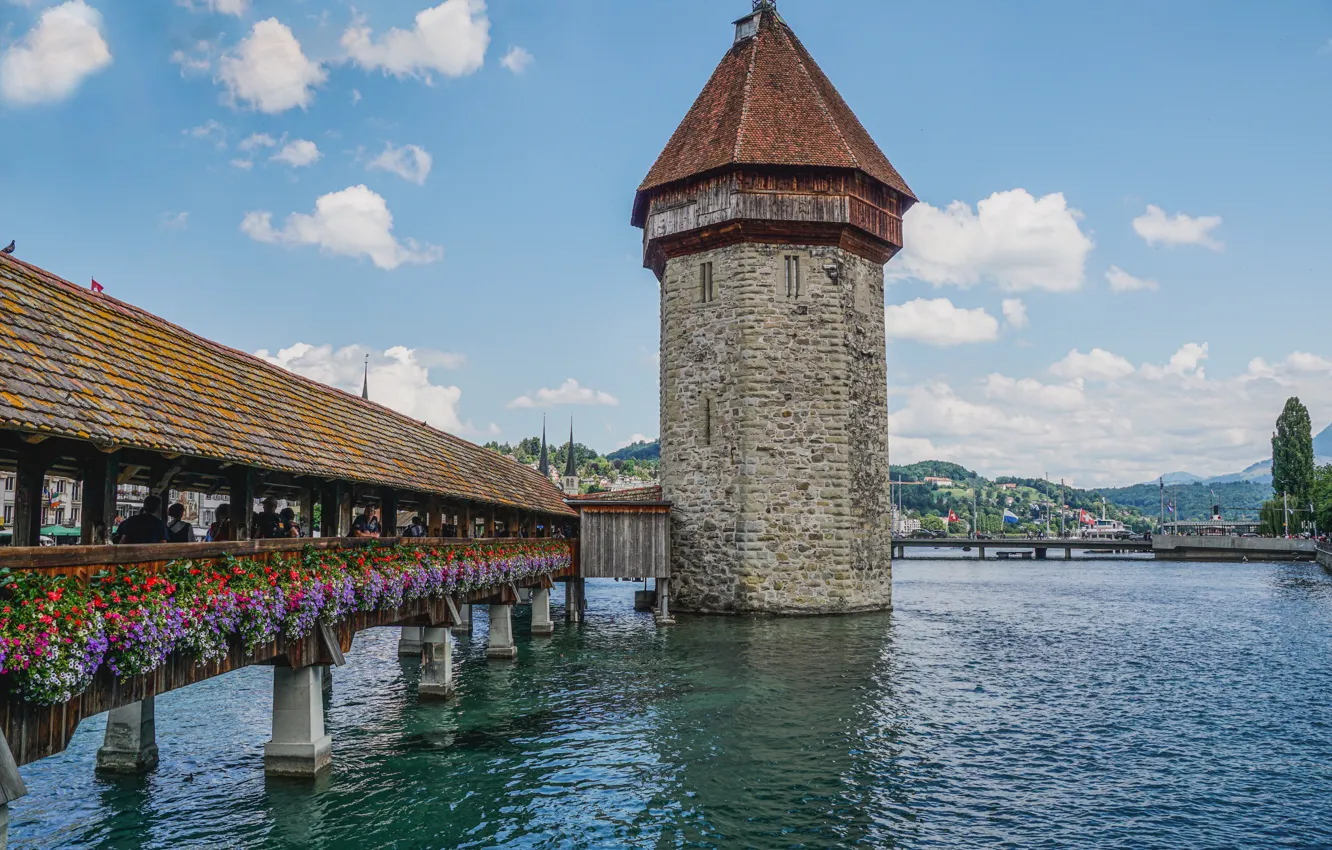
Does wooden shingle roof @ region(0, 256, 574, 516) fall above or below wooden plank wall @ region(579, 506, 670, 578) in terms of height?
above

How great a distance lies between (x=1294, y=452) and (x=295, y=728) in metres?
92.2

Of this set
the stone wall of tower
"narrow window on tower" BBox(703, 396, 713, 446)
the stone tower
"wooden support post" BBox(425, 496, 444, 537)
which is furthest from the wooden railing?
"narrow window on tower" BBox(703, 396, 713, 446)

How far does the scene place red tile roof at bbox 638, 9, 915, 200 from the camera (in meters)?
25.8

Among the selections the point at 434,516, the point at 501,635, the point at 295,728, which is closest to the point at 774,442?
the point at 501,635

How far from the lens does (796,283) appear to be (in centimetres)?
2584

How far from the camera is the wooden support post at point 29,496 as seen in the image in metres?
6.89

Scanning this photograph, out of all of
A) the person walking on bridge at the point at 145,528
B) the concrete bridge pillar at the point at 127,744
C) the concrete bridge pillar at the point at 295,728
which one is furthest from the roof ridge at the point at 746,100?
the person walking on bridge at the point at 145,528

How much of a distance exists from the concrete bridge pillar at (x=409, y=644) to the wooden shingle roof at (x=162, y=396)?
7.72 m

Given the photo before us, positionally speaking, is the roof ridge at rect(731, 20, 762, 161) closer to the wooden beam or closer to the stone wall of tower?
the stone wall of tower

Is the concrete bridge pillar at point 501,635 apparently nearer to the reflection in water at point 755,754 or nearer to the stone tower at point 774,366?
the reflection in water at point 755,754

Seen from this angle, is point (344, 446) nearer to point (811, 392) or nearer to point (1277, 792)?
point (1277, 792)

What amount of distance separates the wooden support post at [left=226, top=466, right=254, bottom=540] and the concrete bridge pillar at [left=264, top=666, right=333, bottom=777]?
1.61 meters

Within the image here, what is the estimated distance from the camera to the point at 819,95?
28.1 metres

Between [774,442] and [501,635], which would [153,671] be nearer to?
[501,635]
